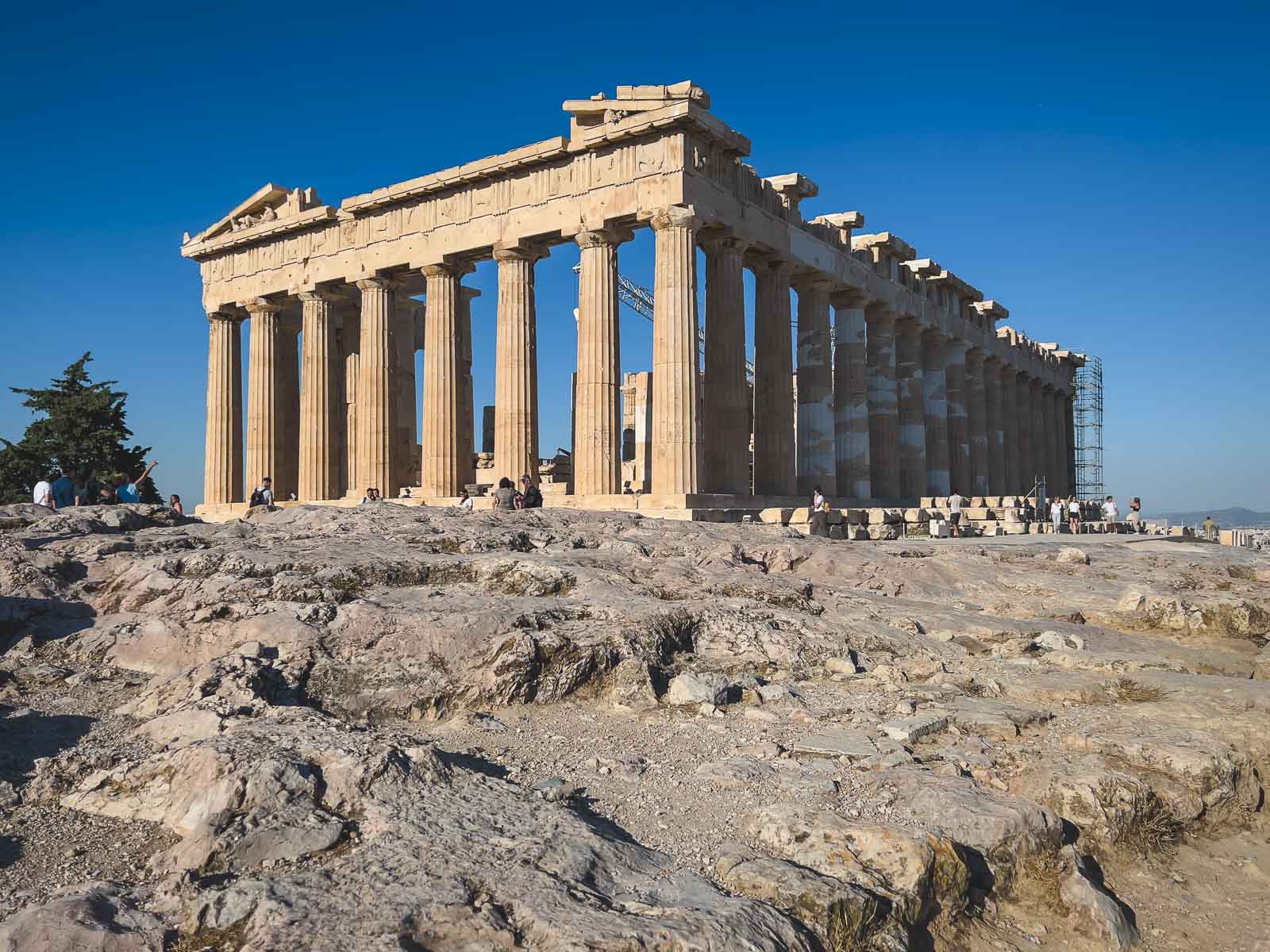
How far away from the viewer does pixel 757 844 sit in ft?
17.3

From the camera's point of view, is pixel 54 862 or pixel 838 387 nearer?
pixel 54 862

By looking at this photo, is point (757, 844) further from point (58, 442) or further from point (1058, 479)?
point (1058, 479)

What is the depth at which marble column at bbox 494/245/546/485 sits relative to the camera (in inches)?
1052

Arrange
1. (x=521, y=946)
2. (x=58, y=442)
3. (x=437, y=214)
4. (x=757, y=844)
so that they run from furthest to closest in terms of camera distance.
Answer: (x=58, y=442), (x=437, y=214), (x=757, y=844), (x=521, y=946)

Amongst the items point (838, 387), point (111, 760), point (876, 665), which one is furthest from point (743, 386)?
point (111, 760)

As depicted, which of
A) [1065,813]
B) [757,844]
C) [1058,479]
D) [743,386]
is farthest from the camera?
[1058,479]

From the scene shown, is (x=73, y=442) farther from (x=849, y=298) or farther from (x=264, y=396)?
(x=849, y=298)

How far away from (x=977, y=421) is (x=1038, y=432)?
1099 cm

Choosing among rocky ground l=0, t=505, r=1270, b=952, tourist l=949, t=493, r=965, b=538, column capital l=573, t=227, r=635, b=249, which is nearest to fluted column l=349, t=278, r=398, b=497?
column capital l=573, t=227, r=635, b=249

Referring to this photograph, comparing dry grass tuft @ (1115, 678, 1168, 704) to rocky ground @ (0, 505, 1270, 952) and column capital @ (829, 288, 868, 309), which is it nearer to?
rocky ground @ (0, 505, 1270, 952)

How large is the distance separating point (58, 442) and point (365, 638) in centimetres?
3588

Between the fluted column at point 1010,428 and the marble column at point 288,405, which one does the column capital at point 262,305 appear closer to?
the marble column at point 288,405

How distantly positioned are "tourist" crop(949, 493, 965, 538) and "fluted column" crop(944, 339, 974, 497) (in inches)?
323

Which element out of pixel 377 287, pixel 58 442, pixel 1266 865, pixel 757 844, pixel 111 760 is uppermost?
pixel 377 287
